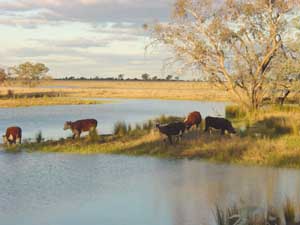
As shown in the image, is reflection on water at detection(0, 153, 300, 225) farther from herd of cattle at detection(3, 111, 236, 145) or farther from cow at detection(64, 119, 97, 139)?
cow at detection(64, 119, 97, 139)

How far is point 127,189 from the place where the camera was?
11.3 meters

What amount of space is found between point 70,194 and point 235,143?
7045mm

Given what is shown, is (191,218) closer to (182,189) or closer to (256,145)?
(182,189)

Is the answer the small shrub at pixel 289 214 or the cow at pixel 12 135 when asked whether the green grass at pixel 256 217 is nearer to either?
the small shrub at pixel 289 214

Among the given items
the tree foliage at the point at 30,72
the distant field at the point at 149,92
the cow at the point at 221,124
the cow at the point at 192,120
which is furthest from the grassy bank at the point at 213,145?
the tree foliage at the point at 30,72

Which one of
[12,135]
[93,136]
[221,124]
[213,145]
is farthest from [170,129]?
[12,135]

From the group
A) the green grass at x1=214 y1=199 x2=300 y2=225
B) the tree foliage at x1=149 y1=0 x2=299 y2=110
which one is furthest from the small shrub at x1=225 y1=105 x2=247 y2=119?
the green grass at x1=214 y1=199 x2=300 y2=225

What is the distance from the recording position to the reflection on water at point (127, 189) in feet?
30.0

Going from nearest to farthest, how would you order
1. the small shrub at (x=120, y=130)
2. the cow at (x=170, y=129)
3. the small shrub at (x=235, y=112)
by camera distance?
1. the cow at (x=170, y=129)
2. the small shrub at (x=120, y=130)
3. the small shrub at (x=235, y=112)

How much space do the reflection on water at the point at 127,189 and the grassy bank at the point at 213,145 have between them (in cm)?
95

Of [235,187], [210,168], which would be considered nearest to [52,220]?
[235,187]

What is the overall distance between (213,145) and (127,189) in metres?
5.86

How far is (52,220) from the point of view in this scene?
886 cm

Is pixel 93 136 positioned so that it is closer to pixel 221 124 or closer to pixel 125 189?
pixel 221 124
